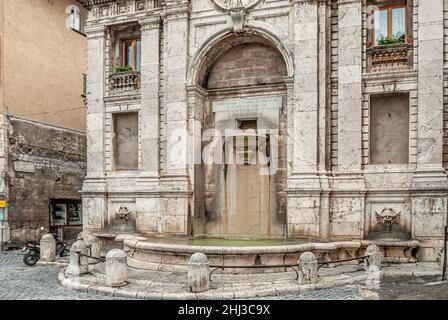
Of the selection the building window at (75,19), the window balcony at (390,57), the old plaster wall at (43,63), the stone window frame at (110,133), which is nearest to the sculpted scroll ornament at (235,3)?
the window balcony at (390,57)

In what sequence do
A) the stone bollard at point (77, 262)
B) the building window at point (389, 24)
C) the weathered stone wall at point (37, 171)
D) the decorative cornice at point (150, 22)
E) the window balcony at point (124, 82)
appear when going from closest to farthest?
the stone bollard at point (77, 262) < the building window at point (389, 24) < the decorative cornice at point (150, 22) < the window balcony at point (124, 82) < the weathered stone wall at point (37, 171)

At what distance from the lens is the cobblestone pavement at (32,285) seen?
10.5 m

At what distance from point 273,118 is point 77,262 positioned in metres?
7.68

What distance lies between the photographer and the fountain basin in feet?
38.2

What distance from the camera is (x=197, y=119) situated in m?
16.6

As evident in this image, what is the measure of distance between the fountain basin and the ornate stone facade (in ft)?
2.65

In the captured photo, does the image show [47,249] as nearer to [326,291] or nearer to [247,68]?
[247,68]

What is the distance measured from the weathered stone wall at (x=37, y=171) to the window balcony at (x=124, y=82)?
5.30m

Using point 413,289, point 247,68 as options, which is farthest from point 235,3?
point 413,289

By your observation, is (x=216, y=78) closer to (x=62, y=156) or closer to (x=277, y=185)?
(x=277, y=185)

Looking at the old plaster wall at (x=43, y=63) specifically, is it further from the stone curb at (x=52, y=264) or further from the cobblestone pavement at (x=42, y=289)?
the cobblestone pavement at (x=42, y=289)

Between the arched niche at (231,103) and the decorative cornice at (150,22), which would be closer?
the arched niche at (231,103)

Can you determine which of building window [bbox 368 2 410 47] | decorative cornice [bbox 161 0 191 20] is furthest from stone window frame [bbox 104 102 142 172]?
building window [bbox 368 2 410 47]

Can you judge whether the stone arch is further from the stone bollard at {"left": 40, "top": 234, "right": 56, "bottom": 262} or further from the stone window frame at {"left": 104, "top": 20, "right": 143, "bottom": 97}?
the stone bollard at {"left": 40, "top": 234, "right": 56, "bottom": 262}
